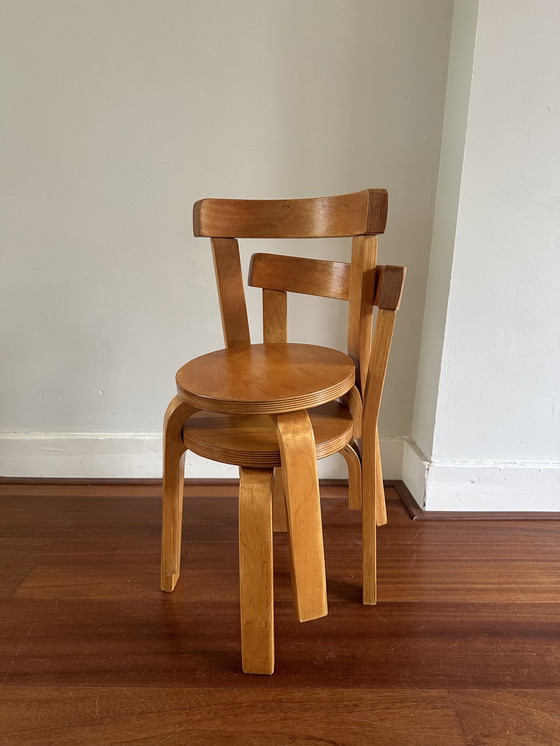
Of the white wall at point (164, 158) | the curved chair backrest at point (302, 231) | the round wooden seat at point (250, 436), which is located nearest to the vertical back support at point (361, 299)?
the curved chair backrest at point (302, 231)

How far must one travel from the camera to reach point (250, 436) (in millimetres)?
1007

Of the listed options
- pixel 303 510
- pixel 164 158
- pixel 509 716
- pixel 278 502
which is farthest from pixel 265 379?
pixel 164 158

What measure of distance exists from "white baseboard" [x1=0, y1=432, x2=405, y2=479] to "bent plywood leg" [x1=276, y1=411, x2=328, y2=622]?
2.57 ft

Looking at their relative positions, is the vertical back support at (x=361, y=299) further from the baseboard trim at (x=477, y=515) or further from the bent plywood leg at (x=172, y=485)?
the baseboard trim at (x=477, y=515)

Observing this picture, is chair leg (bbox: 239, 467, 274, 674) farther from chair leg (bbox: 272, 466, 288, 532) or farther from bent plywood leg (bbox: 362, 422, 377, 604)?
chair leg (bbox: 272, 466, 288, 532)

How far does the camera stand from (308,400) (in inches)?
35.5

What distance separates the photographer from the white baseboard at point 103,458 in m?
1.71

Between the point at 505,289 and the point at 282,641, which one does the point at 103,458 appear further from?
the point at 505,289

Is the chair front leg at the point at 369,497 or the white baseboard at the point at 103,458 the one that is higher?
the chair front leg at the point at 369,497

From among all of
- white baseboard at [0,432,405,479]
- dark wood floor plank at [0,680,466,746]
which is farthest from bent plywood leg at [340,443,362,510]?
dark wood floor plank at [0,680,466,746]

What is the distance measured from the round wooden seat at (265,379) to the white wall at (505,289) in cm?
53

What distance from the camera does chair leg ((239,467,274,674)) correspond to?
2.97 ft

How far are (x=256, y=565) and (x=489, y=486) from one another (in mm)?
922

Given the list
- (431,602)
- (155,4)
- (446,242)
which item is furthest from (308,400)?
(155,4)
